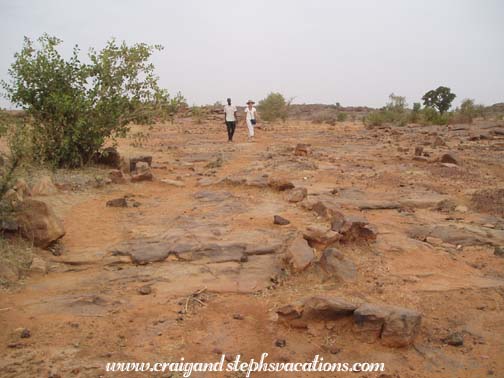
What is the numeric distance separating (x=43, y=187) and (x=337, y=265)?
4.85 m

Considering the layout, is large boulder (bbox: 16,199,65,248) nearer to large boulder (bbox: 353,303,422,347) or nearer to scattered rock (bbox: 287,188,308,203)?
large boulder (bbox: 353,303,422,347)

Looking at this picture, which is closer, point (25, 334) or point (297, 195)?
point (25, 334)

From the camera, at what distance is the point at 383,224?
5.86 m

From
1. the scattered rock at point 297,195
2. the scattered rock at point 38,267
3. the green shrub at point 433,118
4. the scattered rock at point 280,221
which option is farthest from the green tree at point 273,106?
the scattered rock at point 38,267

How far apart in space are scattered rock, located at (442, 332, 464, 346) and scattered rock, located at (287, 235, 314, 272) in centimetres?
135

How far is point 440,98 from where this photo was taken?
3625 cm

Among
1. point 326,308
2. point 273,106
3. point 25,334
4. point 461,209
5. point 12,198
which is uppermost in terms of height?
point 273,106

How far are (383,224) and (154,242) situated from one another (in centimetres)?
287

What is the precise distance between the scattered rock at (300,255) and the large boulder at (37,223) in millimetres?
2506

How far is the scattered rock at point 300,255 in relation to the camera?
4.19 m

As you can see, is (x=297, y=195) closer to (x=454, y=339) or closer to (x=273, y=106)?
(x=454, y=339)

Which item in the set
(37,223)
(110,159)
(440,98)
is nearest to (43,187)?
(37,223)

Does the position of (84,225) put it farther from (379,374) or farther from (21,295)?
(379,374)

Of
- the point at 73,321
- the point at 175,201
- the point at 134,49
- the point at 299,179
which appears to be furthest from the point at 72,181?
the point at 73,321
